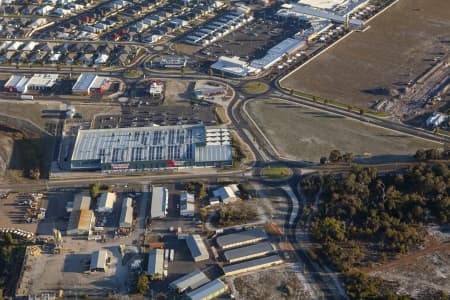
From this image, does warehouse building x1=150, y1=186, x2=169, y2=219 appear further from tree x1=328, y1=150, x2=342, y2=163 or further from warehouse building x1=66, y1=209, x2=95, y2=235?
tree x1=328, y1=150, x2=342, y2=163

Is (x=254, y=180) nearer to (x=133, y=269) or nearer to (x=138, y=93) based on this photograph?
(x=133, y=269)

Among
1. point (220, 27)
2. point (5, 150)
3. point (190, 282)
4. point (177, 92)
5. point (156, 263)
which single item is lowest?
point (190, 282)

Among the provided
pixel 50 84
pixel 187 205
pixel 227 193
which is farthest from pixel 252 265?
pixel 50 84

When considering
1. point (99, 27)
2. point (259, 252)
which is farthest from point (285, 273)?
point (99, 27)

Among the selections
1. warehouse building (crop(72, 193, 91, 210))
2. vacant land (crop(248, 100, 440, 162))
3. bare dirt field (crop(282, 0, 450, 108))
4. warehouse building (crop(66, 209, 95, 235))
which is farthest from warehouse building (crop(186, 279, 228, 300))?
bare dirt field (crop(282, 0, 450, 108))

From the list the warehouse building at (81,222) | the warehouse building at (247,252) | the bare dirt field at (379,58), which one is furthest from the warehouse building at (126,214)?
the bare dirt field at (379,58)

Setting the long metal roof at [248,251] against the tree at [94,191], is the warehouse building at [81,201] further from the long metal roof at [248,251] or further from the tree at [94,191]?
the long metal roof at [248,251]

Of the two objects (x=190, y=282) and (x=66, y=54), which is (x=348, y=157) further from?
(x=66, y=54)
